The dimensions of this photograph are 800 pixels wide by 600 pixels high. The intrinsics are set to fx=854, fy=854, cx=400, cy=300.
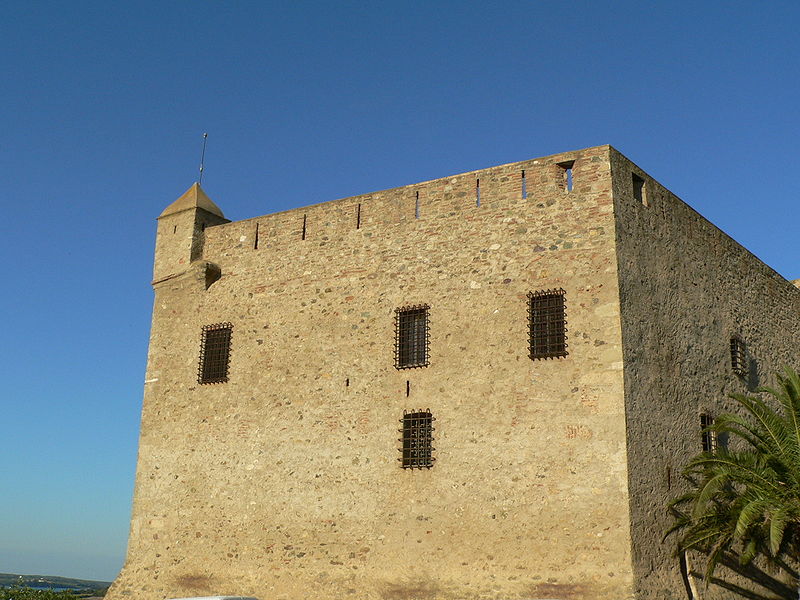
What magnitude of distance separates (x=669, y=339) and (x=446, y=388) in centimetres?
401

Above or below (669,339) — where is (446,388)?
below

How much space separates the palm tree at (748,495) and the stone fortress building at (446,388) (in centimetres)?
48

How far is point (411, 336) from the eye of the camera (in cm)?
1552

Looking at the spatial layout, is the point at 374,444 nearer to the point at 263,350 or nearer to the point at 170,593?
the point at 263,350

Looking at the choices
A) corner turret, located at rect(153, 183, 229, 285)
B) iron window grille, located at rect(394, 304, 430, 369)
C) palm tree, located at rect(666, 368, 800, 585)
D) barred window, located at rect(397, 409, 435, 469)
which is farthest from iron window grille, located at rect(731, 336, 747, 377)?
corner turret, located at rect(153, 183, 229, 285)

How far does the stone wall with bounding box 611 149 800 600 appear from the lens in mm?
→ 13383

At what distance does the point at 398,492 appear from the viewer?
1470 cm

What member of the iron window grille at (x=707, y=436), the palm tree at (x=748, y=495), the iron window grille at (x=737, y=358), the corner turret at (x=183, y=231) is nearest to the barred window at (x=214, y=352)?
the corner turret at (x=183, y=231)

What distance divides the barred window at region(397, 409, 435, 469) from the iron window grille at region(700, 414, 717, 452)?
492cm

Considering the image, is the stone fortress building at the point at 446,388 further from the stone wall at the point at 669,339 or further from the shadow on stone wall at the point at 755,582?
the shadow on stone wall at the point at 755,582

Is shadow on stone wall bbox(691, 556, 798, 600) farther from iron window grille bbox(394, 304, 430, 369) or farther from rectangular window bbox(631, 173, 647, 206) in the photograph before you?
rectangular window bbox(631, 173, 647, 206)

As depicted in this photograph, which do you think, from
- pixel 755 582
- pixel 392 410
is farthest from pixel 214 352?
pixel 755 582

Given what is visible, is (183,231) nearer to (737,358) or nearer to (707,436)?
(707,436)

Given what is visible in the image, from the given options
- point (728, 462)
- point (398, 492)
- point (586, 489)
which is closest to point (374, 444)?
point (398, 492)
